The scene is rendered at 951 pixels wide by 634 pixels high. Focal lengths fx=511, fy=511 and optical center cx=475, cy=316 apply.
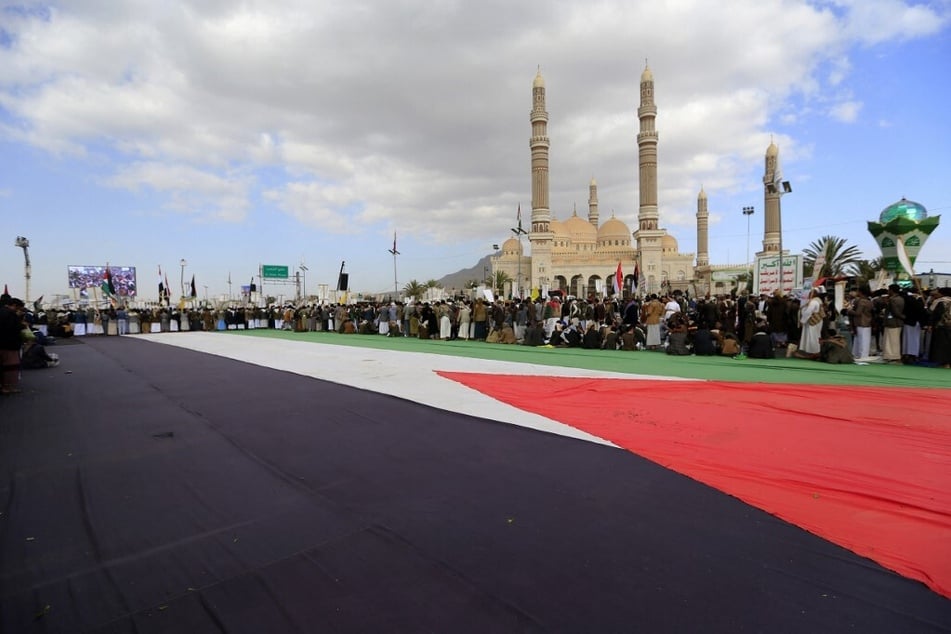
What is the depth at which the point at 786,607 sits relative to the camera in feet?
6.84

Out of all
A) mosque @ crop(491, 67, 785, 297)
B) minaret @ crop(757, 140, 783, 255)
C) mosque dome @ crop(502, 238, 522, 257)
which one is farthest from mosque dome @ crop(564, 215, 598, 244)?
minaret @ crop(757, 140, 783, 255)

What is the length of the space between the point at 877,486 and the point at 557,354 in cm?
919

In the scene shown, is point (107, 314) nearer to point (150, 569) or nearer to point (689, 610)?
point (150, 569)

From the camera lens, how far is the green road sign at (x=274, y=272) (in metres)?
48.0

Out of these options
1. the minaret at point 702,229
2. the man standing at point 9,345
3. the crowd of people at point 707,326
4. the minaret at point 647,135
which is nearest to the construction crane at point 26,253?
the crowd of people at point 707,326

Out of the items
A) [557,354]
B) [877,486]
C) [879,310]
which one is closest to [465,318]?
[557,354]

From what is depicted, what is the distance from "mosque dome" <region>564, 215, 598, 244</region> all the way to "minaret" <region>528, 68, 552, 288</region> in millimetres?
11613

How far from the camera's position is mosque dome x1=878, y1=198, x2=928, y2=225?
64.1ft

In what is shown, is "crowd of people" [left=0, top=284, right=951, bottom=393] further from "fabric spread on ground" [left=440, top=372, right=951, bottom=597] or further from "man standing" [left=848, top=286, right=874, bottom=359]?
"fabric spread on ground" [left=440, top=372, right=951, bottom=597]

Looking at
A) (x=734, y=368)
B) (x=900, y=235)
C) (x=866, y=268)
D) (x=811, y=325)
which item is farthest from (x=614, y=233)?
(x=734, y=368)

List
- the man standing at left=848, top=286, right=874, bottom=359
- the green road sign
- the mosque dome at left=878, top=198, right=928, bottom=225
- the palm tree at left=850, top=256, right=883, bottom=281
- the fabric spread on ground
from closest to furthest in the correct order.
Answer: the fabric spread on ground → the man standing at left=848, top=286, right=874, bottom=359 → the mosque dome at left=878, top=198, right=928, bottom=225 → the palm tree at left=850, top=256, right=883, bottom=281 → the green road sign

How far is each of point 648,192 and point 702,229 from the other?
19786 mm

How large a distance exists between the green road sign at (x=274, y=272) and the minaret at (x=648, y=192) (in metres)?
35.7

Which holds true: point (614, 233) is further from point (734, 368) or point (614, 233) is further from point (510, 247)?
point (734, 368)
